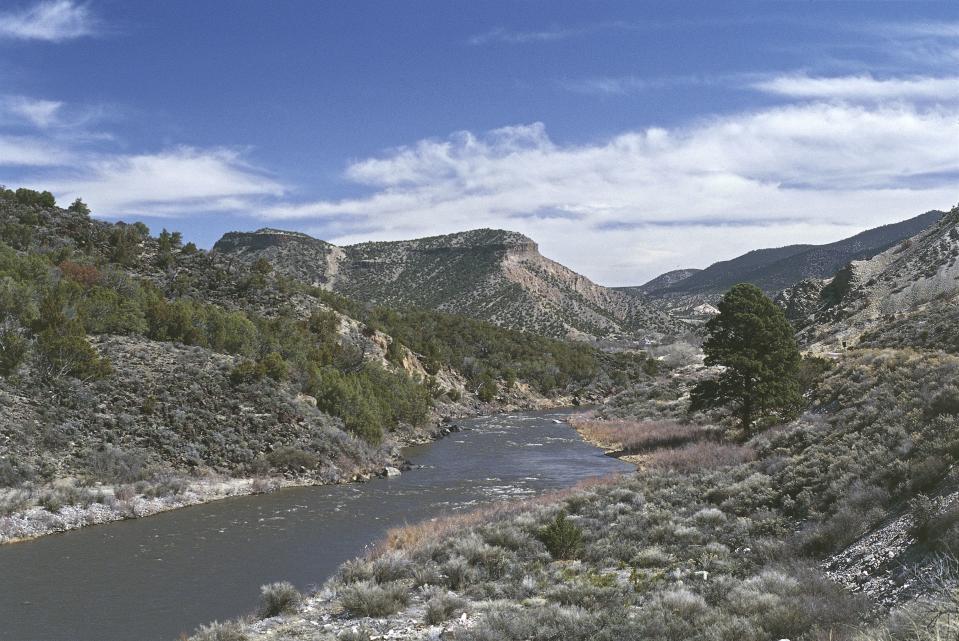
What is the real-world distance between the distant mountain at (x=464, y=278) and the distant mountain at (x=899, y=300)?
69661 mm

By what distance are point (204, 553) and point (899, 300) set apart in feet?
198

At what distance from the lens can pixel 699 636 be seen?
356 inches

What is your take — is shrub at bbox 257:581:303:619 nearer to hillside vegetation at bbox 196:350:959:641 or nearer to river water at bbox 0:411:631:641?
hillside vegetation at bbox 196:350:959:641

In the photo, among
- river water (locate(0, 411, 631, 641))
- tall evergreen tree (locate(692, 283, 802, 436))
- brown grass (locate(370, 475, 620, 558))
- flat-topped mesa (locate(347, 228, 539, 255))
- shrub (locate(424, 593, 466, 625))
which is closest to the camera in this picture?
shrub (locate(424, 593, 466, 625))

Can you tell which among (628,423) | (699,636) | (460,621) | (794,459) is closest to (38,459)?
(460,621)

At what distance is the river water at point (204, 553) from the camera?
13.6 meters

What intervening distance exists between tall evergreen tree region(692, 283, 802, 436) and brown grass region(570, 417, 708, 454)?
12.2ft

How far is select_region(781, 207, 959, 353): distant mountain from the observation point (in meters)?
37.3

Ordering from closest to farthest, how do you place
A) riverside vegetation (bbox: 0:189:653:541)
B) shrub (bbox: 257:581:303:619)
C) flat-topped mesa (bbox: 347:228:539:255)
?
shrub (bbox: 257:581:303:619)
riverside vegetation (bbox: 0:189:653:541)
flat-topped mesa (bbox: 347:228:539:255)

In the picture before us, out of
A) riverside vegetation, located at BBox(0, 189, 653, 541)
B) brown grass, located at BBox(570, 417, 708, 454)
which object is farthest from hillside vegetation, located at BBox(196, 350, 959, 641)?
brown grass, located at BBox(570, 417, 708, 454)

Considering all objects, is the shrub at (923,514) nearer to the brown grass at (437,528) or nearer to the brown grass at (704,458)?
the brown grass at (437,528)

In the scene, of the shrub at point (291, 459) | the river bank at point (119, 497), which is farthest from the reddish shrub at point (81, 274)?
the river bank at point (119, 497)

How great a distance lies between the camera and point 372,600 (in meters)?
11.9

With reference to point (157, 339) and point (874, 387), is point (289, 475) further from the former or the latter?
point (874, 387)
